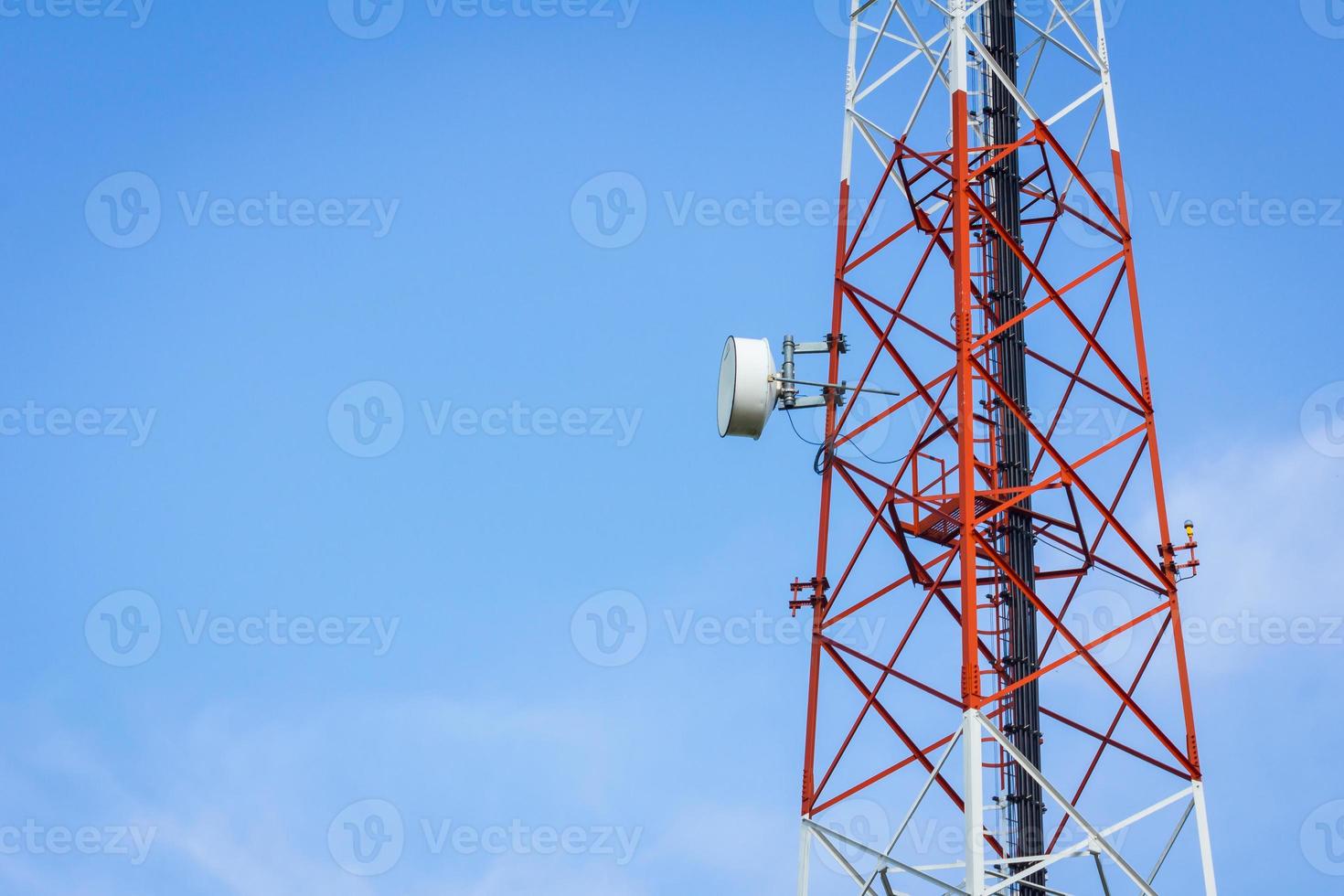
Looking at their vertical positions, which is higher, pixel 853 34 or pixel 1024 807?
pixel 853 34

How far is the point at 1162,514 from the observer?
27.6 meters

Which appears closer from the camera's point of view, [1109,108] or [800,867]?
[800,867]

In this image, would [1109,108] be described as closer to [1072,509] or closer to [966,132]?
[966,132]

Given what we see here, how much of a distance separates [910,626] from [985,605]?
1629 mm

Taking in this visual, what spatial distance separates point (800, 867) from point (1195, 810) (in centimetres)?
550

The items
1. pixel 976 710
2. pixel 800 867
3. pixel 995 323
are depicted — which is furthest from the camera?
pixel 995 323

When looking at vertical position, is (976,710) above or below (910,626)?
below

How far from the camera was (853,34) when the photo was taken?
101 feet

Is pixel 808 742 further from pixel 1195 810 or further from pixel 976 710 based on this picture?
pixel 1195 810

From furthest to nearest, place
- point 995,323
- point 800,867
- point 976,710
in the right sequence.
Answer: point 995,323 < point 800,867 < point 976,710

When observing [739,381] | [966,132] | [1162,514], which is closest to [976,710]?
[1162,514]

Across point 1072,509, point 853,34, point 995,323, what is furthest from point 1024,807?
point 853,34

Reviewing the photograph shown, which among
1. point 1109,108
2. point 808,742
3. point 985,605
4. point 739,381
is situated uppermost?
point 1109,108

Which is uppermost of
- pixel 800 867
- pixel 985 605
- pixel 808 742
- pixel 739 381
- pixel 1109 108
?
pixel 1109 108
